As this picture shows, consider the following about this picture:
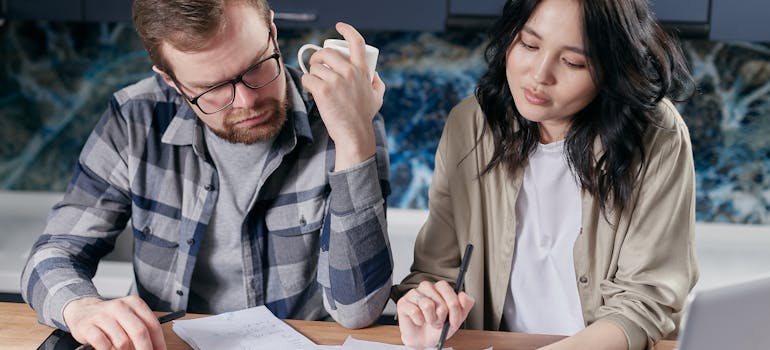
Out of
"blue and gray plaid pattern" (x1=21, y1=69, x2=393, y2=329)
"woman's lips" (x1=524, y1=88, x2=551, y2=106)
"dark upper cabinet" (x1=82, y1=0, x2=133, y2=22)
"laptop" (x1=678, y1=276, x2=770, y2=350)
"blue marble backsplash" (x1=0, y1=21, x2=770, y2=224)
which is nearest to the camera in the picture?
"laptop" (x1=678, y1=276, x2=770, y2=350)

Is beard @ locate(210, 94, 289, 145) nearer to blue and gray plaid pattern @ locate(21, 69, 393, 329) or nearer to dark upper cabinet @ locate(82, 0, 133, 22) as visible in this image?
blue and gray plaid pattern @ locate(21, 69, 393, 329)

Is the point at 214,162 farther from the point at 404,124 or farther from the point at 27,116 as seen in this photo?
the point at 27,116

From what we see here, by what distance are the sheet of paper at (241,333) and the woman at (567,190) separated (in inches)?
7.4

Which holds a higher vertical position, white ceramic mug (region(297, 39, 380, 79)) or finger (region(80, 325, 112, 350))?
white ceramic mug (region(297, 39, 380, 79))

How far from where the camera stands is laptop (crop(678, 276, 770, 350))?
821 mm

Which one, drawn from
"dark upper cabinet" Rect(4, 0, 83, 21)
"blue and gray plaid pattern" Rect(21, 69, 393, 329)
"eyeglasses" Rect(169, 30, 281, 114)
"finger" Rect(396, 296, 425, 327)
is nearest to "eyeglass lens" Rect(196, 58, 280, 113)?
"eyeglasses" Rect(169, 30, 281, 114)

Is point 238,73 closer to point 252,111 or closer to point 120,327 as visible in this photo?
point 252,111

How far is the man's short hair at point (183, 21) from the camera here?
4.43 ft

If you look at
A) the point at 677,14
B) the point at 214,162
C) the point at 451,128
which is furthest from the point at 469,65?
the point at 214,162

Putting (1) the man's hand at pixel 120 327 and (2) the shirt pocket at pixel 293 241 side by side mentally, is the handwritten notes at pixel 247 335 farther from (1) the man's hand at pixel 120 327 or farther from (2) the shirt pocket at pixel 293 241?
(2) the shirt pocket at pixel 293 241

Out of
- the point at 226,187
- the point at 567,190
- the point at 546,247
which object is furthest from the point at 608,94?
the point at 226,187

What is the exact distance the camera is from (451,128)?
1.57m

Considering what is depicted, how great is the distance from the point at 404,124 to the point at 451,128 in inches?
41.7

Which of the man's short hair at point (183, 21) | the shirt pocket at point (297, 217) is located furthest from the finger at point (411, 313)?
the man's short hair at point (183, 21)
